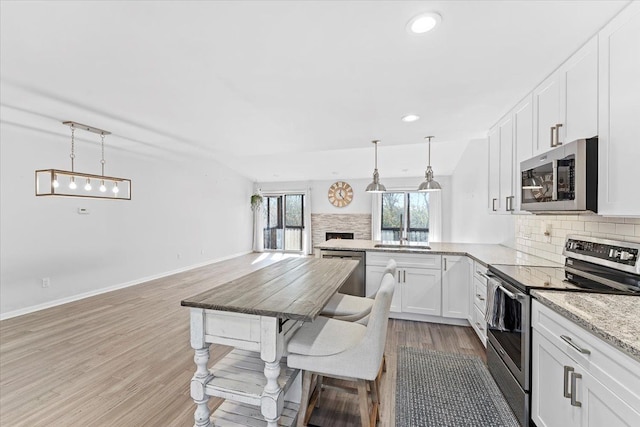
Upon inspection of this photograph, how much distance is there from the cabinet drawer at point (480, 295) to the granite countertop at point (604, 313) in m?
1.10

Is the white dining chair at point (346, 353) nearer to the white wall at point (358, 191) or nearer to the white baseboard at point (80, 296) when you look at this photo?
the white baseboard at point (80, 296)

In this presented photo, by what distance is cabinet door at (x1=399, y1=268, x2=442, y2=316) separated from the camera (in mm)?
3402

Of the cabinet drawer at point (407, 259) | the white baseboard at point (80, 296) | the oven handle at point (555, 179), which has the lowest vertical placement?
the white baseboard at point (80, 296)

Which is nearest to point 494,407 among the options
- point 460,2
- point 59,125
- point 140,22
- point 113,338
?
point 460,2

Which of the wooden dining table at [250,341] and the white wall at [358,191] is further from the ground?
the white wall at [358,191]

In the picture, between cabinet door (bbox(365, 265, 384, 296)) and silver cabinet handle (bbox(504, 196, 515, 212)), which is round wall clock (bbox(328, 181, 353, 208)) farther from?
silver cabinet handle (bbox(504, 196, 515, 212))

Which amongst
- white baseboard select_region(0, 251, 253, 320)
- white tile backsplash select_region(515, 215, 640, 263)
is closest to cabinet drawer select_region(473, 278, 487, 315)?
white tile backsplash select_region(515, 215, 640, 263)

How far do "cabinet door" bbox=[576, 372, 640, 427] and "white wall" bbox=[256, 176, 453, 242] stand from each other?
6351mm

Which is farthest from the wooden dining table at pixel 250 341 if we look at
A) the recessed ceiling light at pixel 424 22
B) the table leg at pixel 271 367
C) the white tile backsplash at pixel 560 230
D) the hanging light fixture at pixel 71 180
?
the hanging light fixture at pixel 71 180

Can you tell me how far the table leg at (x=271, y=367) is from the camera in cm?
147

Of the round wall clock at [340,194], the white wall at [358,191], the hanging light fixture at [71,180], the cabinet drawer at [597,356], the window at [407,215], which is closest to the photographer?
the cabinet drawer at [597,356]

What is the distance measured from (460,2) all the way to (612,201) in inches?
51.1

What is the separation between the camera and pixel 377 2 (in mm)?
1452

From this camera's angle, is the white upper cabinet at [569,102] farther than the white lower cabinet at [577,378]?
Yes
